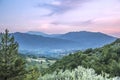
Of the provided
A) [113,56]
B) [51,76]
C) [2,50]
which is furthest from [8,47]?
[113,56]

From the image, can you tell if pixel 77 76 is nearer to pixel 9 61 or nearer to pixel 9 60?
pixel 9 61

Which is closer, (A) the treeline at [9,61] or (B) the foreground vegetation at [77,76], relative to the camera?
(B) the foreground vegetation at [77,76]

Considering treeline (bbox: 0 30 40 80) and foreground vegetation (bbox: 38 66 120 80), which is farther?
treeline (bbox: 0 30 40 80)

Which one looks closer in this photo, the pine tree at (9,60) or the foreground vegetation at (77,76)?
the foreground vegetation at (77,76)

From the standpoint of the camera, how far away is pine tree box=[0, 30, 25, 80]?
33.1m

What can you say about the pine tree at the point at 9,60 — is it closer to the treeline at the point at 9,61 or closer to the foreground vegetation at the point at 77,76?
the treeline at the point at 9,61

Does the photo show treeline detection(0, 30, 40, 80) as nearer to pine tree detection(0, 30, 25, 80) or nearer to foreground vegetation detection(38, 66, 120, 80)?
pine tree detection(0, 30, 25, 80)

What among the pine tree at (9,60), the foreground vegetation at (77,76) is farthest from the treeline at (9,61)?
the foreground vegetation at (77,76)

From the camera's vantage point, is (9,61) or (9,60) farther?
(9,60)

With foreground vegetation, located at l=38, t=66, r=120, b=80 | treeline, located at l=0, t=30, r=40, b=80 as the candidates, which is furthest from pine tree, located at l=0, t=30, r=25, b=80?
foreground vegetation, located at l=38, t=66, r=120, b=80

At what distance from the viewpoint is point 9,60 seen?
111 feet

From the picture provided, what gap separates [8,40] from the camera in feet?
113

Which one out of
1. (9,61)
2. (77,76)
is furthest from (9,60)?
(77,76)

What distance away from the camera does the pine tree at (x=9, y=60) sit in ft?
109
